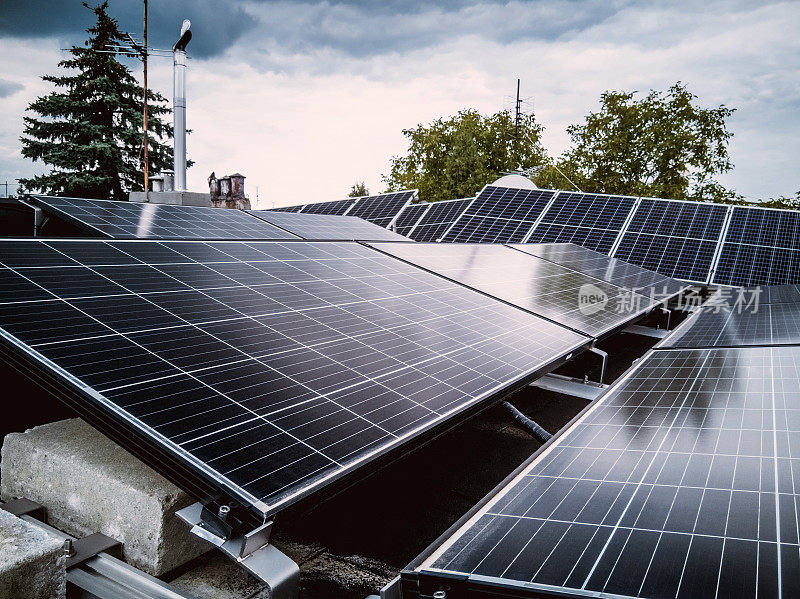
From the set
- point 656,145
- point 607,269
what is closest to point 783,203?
point 656,145

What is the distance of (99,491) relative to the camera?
3160mm

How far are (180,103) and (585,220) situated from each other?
22146 mm

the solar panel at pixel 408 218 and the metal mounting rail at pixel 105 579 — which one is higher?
the solar panel at pixel 408 218

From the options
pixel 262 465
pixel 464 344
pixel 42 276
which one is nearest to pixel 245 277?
pixel 42 276

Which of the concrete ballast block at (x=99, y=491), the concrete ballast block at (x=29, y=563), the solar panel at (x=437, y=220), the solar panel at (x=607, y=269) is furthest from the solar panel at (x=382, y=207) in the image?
the concrete ballast block at (x=29, y=563)

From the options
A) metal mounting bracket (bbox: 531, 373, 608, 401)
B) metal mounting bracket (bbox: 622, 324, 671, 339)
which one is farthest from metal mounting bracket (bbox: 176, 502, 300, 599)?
metal mounting bracket (bbox: 622, 324, 671, 339)

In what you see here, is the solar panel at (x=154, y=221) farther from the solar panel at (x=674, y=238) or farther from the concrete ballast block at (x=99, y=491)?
the solar panel at (x=674, y=238)

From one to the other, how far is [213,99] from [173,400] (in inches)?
1816

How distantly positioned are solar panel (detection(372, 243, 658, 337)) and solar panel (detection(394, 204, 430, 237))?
37.7 ft

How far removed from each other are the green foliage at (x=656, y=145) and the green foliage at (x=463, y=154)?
12263mm

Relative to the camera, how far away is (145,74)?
4178cm

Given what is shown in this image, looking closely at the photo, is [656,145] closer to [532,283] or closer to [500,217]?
[500,217]

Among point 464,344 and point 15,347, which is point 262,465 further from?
point 464,344

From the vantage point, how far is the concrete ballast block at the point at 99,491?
9.72ft
